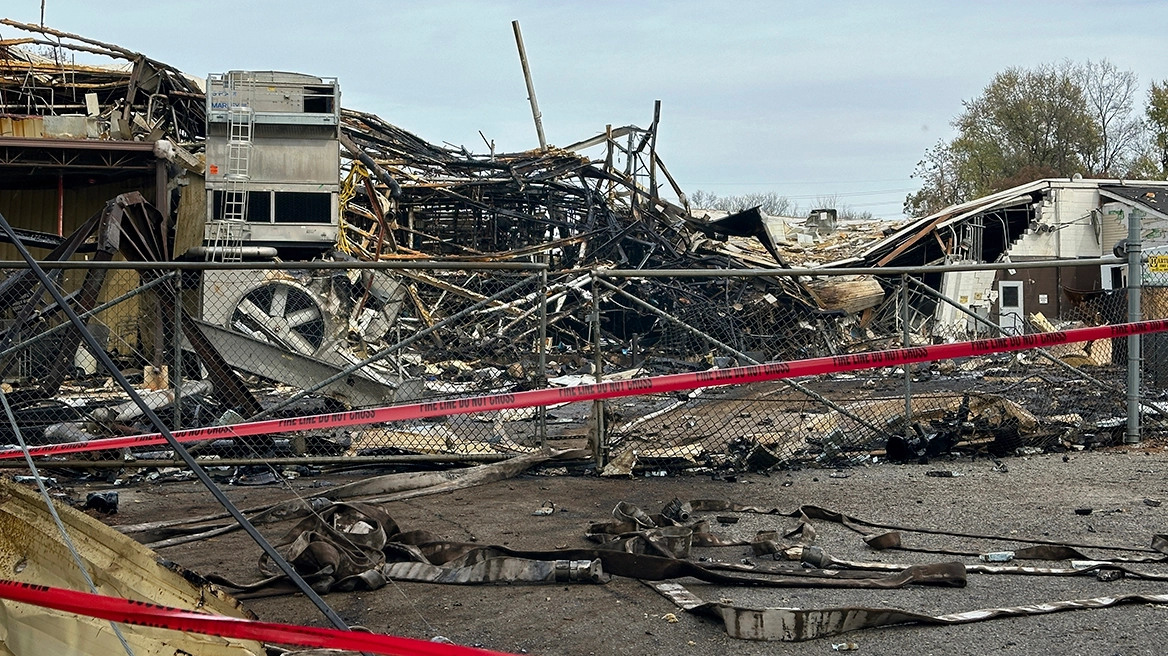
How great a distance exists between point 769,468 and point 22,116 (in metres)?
16.5

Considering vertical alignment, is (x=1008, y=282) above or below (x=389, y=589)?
above

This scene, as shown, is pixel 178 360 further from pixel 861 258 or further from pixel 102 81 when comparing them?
pixel 861 258

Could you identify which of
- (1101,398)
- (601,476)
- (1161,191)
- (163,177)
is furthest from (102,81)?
(1161,191)

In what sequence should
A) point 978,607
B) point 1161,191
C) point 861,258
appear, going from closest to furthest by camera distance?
point 978,607, point 861,258, point 1161,191

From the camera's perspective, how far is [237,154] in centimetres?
1700

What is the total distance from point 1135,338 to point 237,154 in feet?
45.1

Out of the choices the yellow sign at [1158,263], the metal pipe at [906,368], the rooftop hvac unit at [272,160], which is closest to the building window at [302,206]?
the rooftop hvac unit at [272,160]

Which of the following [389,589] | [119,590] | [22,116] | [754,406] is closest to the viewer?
[119,590]

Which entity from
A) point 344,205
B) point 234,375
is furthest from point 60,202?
point 234,375

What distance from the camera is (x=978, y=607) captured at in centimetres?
429

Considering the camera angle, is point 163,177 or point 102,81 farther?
point 102,81

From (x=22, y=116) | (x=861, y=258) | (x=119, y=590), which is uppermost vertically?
(x=22, y=116)

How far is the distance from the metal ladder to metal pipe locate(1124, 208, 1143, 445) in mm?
13295

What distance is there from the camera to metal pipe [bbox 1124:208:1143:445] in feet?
27.6
